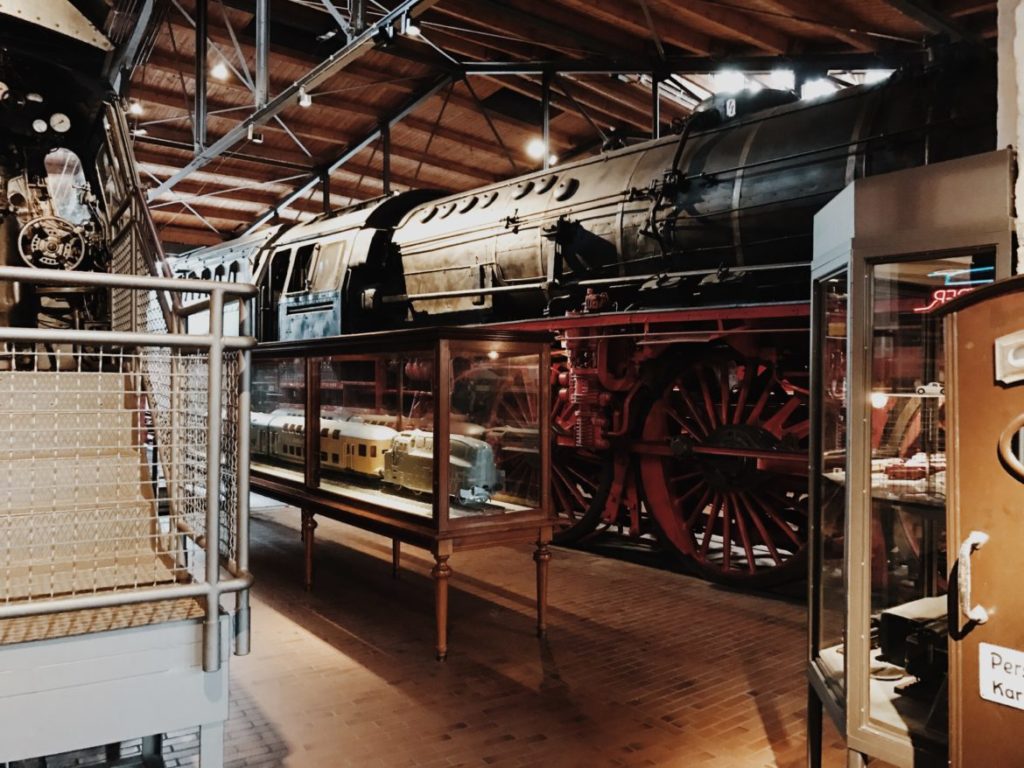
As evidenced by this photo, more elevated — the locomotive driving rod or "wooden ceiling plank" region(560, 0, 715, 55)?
"wooden ceiling plank" region(560, 0, 715, 55)

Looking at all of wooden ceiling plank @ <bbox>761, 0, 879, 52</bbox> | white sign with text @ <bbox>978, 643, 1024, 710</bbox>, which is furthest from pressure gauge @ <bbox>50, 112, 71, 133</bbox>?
wooden ceiling plank @ <bbox>761, 0, 879, 52</bbox>

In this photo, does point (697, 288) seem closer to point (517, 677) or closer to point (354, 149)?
point (517, 677)

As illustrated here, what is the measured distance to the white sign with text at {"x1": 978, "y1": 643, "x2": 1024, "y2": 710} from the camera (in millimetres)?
1776

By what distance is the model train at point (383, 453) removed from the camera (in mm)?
4645

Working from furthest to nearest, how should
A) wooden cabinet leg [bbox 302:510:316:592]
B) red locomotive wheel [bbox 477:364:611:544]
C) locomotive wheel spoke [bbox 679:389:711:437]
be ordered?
locomotive wheel spoke [bbox 679:389:711:437] < wooden cabinet leg [bbox 302:510:316:592] < red locomotive wheel [bbox 477:364:611:544]

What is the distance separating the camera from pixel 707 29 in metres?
8.27

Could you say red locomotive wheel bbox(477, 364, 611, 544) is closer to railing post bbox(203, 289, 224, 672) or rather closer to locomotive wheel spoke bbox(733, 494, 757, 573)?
locomotive wheel spoke bbox(733, 494, 757, 573)

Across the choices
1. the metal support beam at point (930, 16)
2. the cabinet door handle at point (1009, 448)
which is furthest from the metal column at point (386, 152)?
the cabinet door handle at point (1009, 448)

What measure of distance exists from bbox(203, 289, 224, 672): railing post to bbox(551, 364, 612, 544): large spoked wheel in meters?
4.52

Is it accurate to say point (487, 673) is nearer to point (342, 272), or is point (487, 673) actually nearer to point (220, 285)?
point (220, 285)

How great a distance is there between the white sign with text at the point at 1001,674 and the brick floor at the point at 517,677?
5.12 ft

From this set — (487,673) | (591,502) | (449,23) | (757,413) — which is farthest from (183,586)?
(449,23)

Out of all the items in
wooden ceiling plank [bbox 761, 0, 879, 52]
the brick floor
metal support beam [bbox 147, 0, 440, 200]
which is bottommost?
the brick floor

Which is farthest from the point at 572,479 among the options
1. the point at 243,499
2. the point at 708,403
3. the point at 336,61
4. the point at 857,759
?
the point at 243,499
